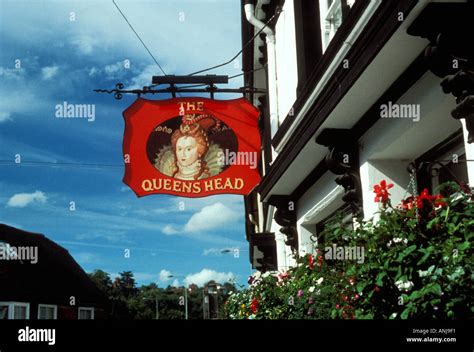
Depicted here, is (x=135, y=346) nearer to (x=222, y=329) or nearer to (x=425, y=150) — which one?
(x=222, y=329)

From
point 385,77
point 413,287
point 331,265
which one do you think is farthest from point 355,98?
point 413,287

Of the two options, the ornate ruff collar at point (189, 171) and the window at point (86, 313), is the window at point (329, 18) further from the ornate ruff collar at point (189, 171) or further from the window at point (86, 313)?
the window at point (86, 313)

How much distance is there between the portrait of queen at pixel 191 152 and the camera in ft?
33.6

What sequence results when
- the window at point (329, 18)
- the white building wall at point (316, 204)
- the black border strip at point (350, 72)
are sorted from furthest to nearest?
1. the white building wall at point (316, 204)
2. the window at point (329, 18)
3. the black border strip at point (350, 72)

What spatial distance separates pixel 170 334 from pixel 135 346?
0.25m

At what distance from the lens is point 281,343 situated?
427cm

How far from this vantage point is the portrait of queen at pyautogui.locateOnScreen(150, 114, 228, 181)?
33.6 feet

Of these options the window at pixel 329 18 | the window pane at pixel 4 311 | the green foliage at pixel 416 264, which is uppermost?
the window at pixel 329 18

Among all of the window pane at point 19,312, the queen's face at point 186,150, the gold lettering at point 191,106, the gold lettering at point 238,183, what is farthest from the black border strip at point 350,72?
the window pane at point 19,312

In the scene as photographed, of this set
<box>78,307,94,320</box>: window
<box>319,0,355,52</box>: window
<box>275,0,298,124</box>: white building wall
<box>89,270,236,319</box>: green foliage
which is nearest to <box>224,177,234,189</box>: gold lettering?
<box>275,0,298,124</box>: white building wall

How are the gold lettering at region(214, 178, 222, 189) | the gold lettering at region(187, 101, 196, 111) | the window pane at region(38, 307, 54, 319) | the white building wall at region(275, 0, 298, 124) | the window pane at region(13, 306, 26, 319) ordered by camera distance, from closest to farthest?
1. the white building wall at region(275, 0, 298, 124)
2. the gold lettering at region(214, 178, 222, 189)
3. the gold lettering at region(187, 101, 196, 111)
4. the window pane at region(13, 306, 26, 319)
5. the window pane at region(38, 307, 54, 319)

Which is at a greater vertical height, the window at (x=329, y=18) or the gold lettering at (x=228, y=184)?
the window at (x=329, y=18)

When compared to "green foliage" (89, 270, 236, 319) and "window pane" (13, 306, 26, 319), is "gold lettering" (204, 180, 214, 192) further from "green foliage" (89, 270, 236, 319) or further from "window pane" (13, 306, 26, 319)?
"green foliage" (89, 270, 236, 319)

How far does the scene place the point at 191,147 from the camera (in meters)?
10.4
